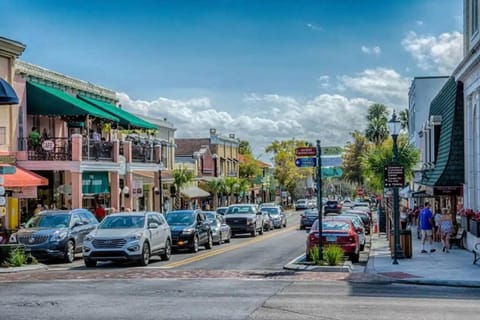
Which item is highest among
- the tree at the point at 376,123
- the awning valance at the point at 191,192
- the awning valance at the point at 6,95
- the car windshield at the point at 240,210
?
the tree at the point at 376,123

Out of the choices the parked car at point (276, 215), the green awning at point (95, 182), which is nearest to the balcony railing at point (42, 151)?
the green awning at point (95, 182)

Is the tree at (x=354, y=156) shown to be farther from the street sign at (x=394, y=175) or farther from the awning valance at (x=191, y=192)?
the street sign at (x=394, y=175)

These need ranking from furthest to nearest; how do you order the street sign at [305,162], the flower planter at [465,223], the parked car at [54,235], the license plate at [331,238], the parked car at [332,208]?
the parked car at [332,208] → the flower planter at [465,223] → the parked car at [54,235] → the license plate at [331,238] → the street sign at [305,162]

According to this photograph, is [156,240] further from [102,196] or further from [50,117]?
[102,196]

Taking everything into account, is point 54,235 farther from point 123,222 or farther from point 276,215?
point 276,215

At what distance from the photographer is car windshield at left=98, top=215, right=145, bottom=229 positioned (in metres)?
23.7

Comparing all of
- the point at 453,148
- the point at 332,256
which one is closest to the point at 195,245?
the point at 332,256

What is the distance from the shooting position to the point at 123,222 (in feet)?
78.3

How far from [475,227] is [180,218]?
1110 centimetres

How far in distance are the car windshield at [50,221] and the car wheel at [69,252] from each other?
68 cm

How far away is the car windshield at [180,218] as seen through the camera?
29.7m

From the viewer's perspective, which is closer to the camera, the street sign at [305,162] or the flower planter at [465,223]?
the street sign at [305,162]

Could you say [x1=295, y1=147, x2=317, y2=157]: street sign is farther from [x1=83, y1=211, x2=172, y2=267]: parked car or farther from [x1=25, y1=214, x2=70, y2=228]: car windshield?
[x1=25, y1=214, x2=70, y2=228]: car windshield

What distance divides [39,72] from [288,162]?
73.3 m
